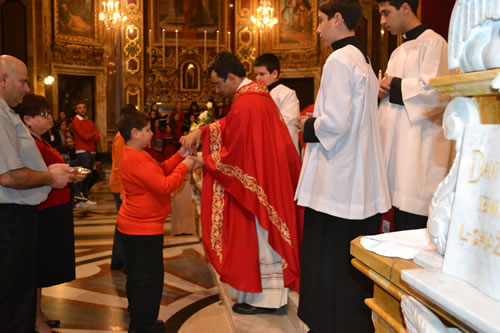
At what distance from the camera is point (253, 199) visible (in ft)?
10.2

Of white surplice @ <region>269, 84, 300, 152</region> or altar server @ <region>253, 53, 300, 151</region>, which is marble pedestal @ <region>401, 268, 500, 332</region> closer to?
altar server @ <region>253, 53, 300, 151</region>

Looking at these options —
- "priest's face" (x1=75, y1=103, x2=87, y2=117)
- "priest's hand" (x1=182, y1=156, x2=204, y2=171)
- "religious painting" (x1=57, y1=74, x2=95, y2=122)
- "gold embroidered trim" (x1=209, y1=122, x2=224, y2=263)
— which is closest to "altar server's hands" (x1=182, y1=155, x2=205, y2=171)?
"priest's hand" (x1=182, y1=156, x2=204, y2=171)

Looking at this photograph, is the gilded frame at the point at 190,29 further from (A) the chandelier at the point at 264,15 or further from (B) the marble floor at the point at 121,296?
(B) the marble floor at the point at 121,296

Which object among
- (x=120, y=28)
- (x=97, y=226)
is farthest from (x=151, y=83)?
(x=97, y=226)

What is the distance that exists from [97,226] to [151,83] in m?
9.65

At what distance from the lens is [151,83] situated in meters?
16.0

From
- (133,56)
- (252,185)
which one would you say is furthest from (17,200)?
(133,56)

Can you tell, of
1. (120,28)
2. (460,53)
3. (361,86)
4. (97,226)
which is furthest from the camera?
(120,28)

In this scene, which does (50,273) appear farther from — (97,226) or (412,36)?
(97,226)

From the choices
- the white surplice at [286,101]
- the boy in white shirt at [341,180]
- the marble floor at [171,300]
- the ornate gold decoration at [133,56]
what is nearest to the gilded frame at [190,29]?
the ornate gold decoration at [133,56]

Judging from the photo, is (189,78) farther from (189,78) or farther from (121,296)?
(121,296)

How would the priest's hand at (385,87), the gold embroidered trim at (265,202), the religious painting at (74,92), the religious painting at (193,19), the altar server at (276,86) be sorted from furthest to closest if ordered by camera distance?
the religious painting at (193,19)
the religious painting at (74,92)
the altar server at (276,86)
the gold embroidered trim at (265,202)
the priest's hand at (385,87)

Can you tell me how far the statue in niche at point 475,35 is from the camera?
1.05 m

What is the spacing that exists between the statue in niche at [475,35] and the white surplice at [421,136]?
1.34 metres
